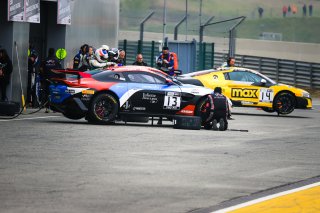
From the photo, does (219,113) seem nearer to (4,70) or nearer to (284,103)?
(4,70)

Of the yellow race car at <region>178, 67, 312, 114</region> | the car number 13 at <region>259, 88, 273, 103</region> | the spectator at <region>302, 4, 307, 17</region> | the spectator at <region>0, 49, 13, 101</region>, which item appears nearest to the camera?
the spectator at <region>0, 49, 13, 101</region>

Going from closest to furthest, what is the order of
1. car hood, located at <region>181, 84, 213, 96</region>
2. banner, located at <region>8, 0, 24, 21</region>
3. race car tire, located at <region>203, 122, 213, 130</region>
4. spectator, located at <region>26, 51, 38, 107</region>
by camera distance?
1. race car tire, located at <region>203, 122, 213, 130</region>
2. car hood, located at <region>181, 84, 213, 96</region>
3. banner, located at <region>8, 0, 24, 21</region>
4. spectator, located at <region>26, 51, 38, 107</region>

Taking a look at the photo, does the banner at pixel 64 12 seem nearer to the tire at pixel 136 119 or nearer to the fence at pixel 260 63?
the tire at pixel 136 119

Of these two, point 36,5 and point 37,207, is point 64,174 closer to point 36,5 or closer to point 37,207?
point 37,207

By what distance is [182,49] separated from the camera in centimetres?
4319

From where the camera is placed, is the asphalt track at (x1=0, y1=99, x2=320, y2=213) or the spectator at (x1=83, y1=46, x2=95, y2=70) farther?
the spectator at (x1=83, y1=46, x2=95, y2=70)

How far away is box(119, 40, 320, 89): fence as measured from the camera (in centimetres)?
4331

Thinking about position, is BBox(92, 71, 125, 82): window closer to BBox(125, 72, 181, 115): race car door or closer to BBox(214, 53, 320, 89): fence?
BBox(125, 72, 181, 115): race car door

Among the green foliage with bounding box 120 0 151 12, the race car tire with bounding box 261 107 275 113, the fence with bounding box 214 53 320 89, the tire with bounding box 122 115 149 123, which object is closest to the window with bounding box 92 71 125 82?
the tire with bounding box 122 115 149 123

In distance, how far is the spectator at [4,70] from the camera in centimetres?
2769

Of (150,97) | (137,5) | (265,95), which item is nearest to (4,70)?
(150,97)

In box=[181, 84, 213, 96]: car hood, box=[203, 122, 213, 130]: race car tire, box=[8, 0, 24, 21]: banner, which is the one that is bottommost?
box=[203, 122, 213, 130]: race car tire

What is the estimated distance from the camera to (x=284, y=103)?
3136 centimetres

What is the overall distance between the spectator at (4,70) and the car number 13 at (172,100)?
537cm
